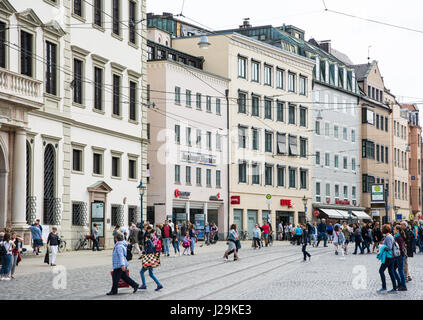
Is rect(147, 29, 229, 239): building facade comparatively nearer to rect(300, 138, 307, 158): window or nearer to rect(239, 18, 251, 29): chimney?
rect(300, 138, 307, 158): window

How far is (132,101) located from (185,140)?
1215cm

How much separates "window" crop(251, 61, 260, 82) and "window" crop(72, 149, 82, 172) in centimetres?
2982

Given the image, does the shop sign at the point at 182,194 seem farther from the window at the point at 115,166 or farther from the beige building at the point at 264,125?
the window at the point at 115,166

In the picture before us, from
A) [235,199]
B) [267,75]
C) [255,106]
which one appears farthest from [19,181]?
[267,75]

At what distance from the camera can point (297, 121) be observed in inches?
3049

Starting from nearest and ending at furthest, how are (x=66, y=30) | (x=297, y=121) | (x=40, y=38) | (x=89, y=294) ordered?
(x=89, y=294) < (x=40, y=38) < (x=66, y=30) < (x=297, y=121)

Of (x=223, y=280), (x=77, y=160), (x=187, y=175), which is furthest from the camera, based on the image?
(x=187, y=175)

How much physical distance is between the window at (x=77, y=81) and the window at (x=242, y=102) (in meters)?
26.9

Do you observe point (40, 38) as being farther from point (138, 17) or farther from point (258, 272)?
point (258, 272)

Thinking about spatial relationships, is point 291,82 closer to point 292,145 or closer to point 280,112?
point 280,112

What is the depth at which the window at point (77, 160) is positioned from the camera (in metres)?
42.1

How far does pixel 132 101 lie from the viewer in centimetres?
4838
